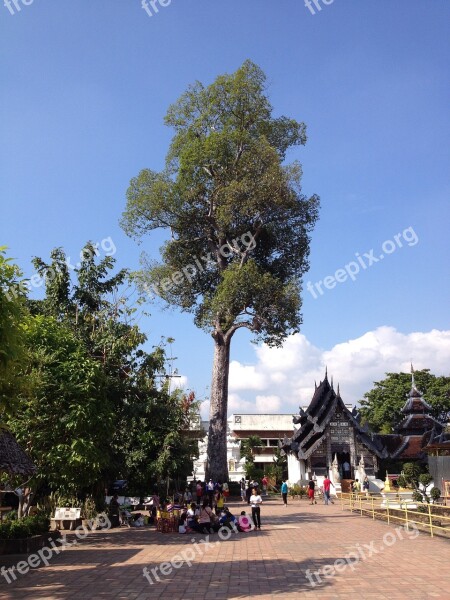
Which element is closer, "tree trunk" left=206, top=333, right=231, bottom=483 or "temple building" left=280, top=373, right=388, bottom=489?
"tree trunk" left=206, top=333, right=231, bottom=483

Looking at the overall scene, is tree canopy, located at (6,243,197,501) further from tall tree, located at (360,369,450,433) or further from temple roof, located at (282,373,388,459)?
tall tree, located at (360,369,450,433)

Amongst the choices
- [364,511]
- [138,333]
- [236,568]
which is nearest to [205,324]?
[138,333]

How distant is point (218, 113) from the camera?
3294 cm

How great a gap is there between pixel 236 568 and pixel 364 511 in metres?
13.4

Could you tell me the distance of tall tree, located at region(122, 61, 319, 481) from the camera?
30391 mm

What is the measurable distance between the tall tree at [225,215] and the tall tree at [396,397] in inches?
1241

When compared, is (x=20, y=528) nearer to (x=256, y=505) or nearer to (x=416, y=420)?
(x=256, y=505)

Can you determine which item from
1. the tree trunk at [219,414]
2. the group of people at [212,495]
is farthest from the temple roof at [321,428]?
the group of people at [212,495]

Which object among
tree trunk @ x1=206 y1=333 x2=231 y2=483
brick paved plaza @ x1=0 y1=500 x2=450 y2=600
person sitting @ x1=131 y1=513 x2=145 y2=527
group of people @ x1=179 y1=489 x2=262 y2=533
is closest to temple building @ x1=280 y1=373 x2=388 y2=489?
tree trunk @ x1=206 y1=333 x2=231 y2=483

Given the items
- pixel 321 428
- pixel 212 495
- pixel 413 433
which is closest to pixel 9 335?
pixel 212 495

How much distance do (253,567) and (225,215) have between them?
21.1m

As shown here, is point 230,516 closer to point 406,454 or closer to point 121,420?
point 121,420

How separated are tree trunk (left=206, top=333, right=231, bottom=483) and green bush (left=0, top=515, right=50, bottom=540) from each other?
1682 cm

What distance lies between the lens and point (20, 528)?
46.4 ft
